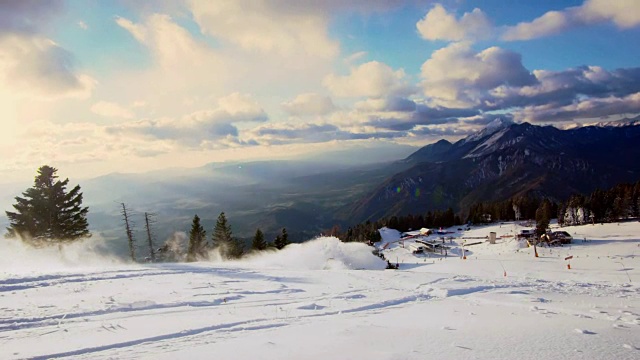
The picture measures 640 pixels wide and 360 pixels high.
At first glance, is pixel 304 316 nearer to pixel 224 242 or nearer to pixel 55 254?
pixel 55 254

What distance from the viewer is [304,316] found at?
1045 centimetres

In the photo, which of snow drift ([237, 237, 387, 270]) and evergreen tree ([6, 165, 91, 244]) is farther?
evergreen tree ([6, 165, 91, 244])

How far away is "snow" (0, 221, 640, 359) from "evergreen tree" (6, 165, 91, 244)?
19.7m

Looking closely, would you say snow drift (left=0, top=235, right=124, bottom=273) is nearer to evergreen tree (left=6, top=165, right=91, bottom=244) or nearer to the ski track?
evergreen tree (left=6, top=165, right=91, bottom=244)

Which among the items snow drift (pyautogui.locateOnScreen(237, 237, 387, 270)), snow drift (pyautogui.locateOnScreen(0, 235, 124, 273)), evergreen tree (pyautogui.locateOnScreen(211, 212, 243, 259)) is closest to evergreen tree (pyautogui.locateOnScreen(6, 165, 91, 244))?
snow drift (pyautogui.locateOnScreen(0, 235, 124, 273))

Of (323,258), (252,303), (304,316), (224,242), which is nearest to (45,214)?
(323,258)

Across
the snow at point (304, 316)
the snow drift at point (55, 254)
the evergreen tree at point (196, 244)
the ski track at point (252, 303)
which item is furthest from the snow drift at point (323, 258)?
the evergreen tree at point (196, 244)

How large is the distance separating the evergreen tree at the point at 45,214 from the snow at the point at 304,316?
19.7 meters

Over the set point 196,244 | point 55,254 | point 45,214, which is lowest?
point 196,244

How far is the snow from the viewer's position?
7.12 m

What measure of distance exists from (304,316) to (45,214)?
32.9 m

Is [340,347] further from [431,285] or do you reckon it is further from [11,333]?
[431,285]

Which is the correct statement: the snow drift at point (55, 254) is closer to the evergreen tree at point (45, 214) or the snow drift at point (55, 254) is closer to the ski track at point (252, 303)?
the evergreen tree at point (45, 214)

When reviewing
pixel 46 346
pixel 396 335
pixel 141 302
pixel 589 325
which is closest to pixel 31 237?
pixel 141 302
